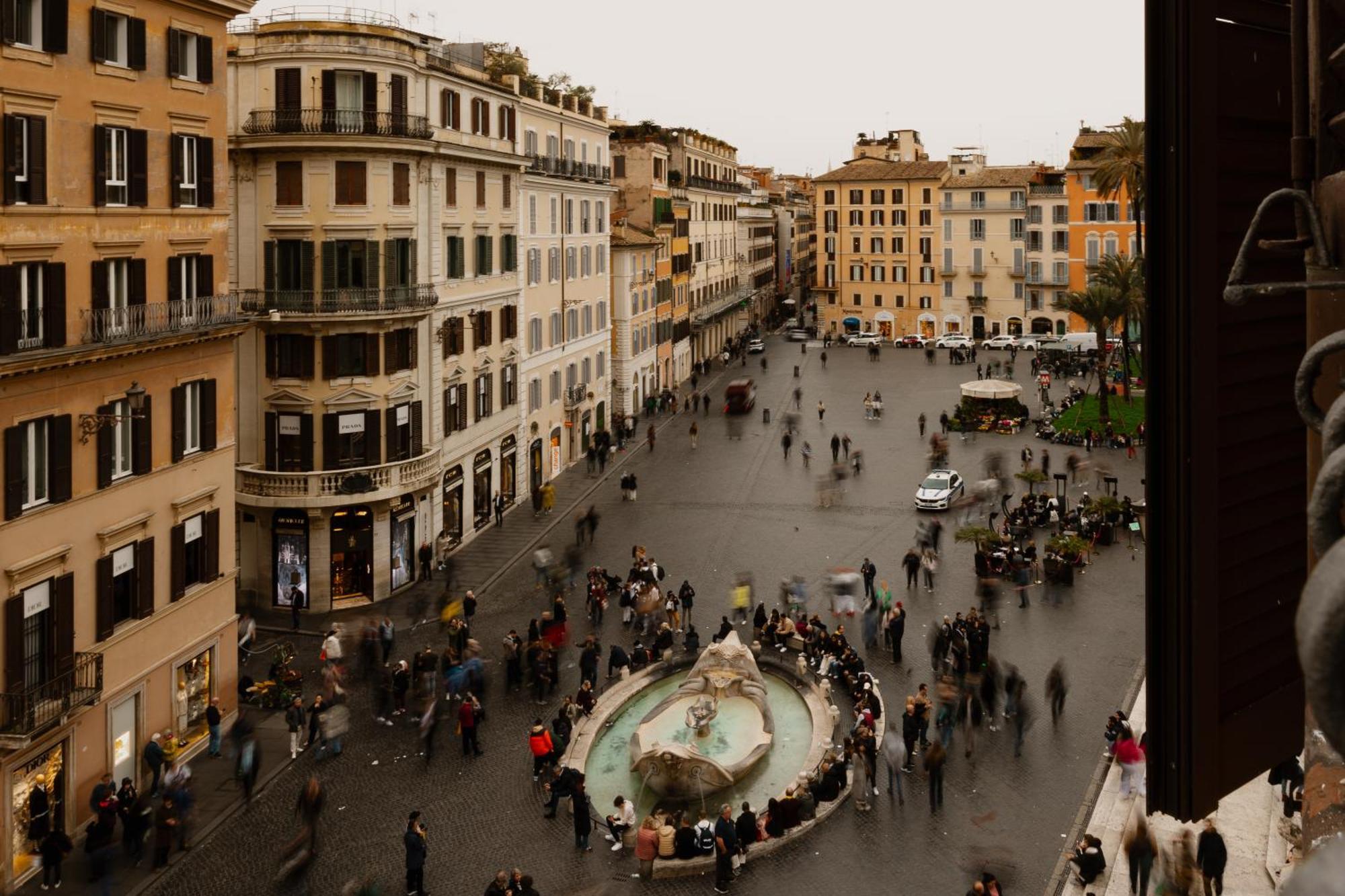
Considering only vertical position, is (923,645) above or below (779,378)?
below

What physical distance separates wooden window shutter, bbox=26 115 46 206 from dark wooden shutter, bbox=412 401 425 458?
16.7 m

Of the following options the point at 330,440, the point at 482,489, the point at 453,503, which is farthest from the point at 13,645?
the point at 482,489

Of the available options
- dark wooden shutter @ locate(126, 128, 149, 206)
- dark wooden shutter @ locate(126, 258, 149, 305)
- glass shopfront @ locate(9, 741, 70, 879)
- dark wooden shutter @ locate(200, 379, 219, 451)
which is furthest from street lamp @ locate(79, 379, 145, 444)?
glass shopfront @ locate(9, 741, 70, 879)

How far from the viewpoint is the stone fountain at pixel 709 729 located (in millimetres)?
21062

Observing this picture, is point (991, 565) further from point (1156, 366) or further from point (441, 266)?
point (1156, 366)

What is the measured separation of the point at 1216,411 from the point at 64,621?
19876 mm

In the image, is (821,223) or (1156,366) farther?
(821,223)

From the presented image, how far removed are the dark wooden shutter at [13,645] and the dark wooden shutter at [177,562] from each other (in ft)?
14.1

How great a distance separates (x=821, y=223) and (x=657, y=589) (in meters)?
82.8

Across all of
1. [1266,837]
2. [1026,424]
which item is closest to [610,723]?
[1266,837]

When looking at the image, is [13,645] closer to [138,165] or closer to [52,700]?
[52,700]

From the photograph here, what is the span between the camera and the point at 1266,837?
1714 centimetres

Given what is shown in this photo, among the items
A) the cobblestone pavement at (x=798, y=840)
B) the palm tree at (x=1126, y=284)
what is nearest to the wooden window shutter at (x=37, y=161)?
the cobblestone pavement at (x=798, y=840)

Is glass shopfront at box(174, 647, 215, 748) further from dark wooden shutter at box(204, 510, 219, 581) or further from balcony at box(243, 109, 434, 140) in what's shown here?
balcony at box(243, 109, 434, 140)
